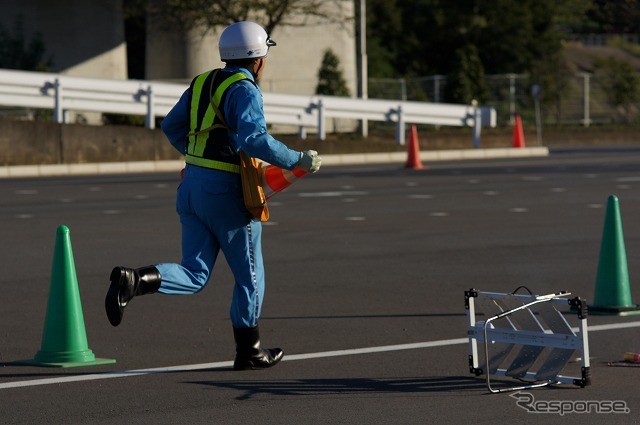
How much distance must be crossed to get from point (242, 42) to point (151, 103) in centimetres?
2208

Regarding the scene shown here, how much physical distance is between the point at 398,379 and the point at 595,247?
22.5 feet

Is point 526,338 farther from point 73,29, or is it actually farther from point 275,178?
point 73,29

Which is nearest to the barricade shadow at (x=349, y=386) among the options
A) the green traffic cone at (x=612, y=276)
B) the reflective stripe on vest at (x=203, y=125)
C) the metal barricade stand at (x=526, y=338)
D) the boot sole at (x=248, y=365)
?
the metal barricade stand at (x=526, y=338)

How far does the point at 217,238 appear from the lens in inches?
303

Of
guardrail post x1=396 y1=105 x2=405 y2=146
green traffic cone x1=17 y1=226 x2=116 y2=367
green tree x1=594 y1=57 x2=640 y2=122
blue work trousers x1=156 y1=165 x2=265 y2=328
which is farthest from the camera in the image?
green tree x1=594 y1=57 x2=640 y2=122

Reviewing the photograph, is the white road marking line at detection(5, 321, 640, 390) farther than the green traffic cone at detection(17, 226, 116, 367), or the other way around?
the green traffic cone at detection(17, 226, 116, 367)

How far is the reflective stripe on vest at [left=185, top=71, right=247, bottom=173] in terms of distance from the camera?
751 cm

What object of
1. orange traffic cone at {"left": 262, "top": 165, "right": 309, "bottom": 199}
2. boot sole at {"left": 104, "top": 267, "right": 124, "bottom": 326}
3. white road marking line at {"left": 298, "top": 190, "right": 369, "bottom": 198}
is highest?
orange traffic cone at {"left": 262, "top": 165, "right": 309, "bottom": 199}

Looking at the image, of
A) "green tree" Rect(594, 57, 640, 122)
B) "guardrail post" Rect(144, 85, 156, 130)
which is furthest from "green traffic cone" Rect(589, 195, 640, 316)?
"green tree" Rect(594, 57, 640, 122)

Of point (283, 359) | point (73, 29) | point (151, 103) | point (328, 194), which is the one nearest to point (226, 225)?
point (283, 359)

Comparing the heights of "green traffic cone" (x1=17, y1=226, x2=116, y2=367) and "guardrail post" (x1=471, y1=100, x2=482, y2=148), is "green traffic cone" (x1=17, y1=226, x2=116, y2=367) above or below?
below

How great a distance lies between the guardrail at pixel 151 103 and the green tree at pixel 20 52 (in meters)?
8.78

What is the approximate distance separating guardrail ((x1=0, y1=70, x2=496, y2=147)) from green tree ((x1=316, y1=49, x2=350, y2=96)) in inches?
216

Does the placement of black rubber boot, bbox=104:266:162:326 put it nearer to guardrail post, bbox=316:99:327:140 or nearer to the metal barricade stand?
the metal barricade stand
